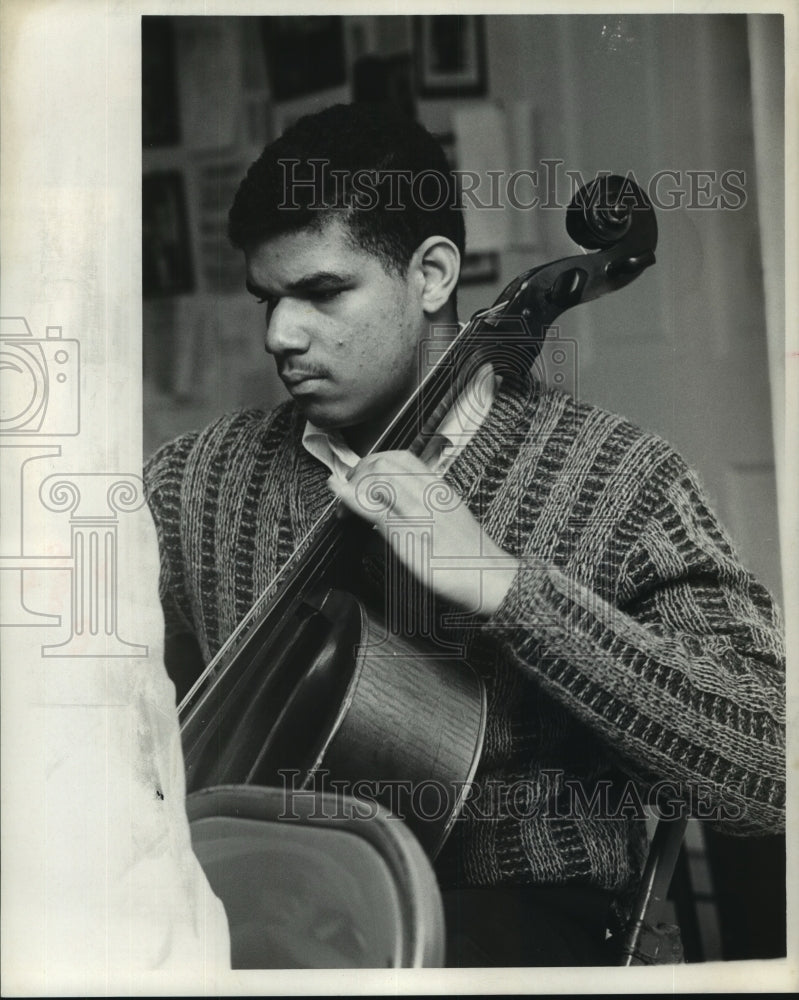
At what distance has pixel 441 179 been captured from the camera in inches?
71.7

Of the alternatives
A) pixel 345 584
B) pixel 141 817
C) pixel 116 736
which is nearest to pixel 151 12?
pixel 345 584

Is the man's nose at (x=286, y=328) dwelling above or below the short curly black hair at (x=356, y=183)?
below

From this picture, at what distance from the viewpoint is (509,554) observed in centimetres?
176

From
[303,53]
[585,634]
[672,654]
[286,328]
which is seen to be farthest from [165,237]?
[672,654]

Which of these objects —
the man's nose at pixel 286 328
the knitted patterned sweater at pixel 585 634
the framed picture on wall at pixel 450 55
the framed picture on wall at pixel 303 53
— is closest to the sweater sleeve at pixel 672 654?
the knitted patterned sweater at pixel 585 634

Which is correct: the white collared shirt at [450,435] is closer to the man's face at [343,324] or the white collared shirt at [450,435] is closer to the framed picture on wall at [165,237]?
the man's face at [343,324]

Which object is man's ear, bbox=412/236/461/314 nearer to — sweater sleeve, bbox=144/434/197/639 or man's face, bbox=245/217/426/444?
man's face, bbox=245/217/426/444

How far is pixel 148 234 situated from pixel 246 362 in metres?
0.24

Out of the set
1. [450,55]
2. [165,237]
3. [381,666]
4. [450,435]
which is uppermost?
[450,55]

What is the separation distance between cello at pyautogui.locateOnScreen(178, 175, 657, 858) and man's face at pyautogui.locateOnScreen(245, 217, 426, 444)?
0.05 meters

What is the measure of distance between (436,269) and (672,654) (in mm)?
638

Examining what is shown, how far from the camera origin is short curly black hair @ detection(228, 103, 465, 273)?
5.89 feet

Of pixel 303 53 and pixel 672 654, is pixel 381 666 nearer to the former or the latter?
pixel 672 654

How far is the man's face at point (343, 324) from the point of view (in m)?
1.76
